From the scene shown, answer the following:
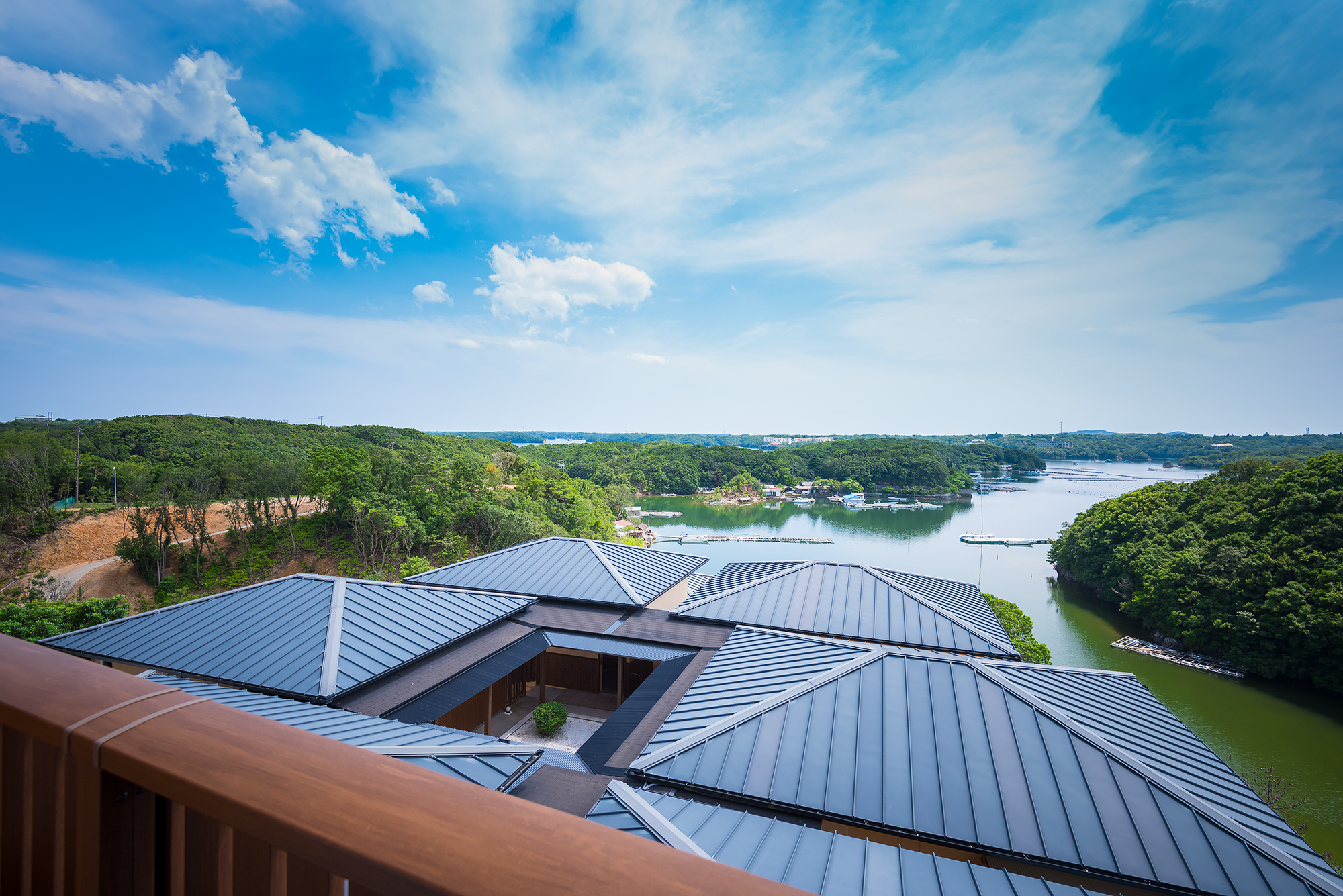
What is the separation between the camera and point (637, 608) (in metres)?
12.3

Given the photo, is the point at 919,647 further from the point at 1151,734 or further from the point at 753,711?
the point at 753,711

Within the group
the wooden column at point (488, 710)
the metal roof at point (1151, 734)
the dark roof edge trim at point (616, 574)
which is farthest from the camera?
the dark roof edge trim at point (616, 574)

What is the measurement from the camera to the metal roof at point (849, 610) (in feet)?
33.5

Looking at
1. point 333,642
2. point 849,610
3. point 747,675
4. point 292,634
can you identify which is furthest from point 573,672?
point 849,610

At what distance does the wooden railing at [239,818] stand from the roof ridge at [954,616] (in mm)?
10938

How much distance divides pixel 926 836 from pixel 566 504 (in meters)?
32.8

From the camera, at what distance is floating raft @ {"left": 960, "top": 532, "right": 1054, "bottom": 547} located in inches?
1650

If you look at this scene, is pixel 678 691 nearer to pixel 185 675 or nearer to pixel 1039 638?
pixel 185 675

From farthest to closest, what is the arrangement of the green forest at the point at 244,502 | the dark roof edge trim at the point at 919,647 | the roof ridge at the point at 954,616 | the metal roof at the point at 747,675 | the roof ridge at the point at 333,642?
the green forest at the point at 244,502 < the roof ridge at the point at 954,616 < the dark roof edge trim at the point at 919,647 < the roof ridge at the point at 333,642 < the metal roof at the point at 747,675

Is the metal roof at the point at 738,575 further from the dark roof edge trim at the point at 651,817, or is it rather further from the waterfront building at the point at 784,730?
the dark roof edge trim at the point at 651,817

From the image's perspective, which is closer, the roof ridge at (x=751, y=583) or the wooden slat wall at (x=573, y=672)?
the roof ridge at (x=751, y=583)

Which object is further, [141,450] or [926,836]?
[141,450]

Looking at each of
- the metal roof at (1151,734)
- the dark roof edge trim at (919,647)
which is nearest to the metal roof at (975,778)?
the metal roof at (1151,734)

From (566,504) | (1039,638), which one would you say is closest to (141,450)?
(566,504)
